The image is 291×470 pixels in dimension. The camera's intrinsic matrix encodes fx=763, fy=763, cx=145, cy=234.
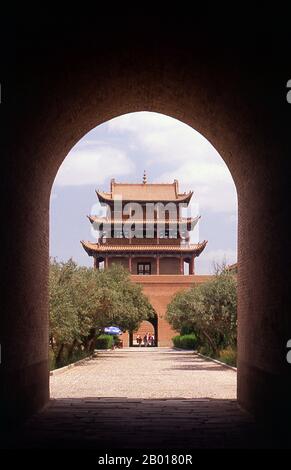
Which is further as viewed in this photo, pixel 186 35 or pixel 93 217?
pixel 93 217

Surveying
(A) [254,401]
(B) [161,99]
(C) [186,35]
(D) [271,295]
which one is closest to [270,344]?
(D) [271,295]

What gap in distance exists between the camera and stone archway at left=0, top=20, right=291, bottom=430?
9.99m

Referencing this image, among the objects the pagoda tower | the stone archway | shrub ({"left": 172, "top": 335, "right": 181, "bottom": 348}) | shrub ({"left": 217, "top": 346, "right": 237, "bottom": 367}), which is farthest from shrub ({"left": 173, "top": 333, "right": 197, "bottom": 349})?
the stone archway

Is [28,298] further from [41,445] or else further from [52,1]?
[52,1]

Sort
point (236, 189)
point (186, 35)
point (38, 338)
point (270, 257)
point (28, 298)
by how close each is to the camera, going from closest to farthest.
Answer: point (186, 35)
point (270, 257)
point (28, 298)
point (38, 338)
point (236, 189)

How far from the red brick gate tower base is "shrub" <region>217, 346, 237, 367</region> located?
30149mm

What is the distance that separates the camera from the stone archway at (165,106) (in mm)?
9992

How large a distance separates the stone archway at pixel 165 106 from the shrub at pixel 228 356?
54.5 ft

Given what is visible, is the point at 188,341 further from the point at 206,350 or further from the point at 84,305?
the point at 84,305

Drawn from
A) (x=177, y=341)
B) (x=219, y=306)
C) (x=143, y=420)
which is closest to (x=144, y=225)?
(x=177, y=341)

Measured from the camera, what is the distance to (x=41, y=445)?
952 cm

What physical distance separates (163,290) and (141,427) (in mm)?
55475

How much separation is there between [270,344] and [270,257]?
4.17 ft

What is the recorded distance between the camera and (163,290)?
66.5m
